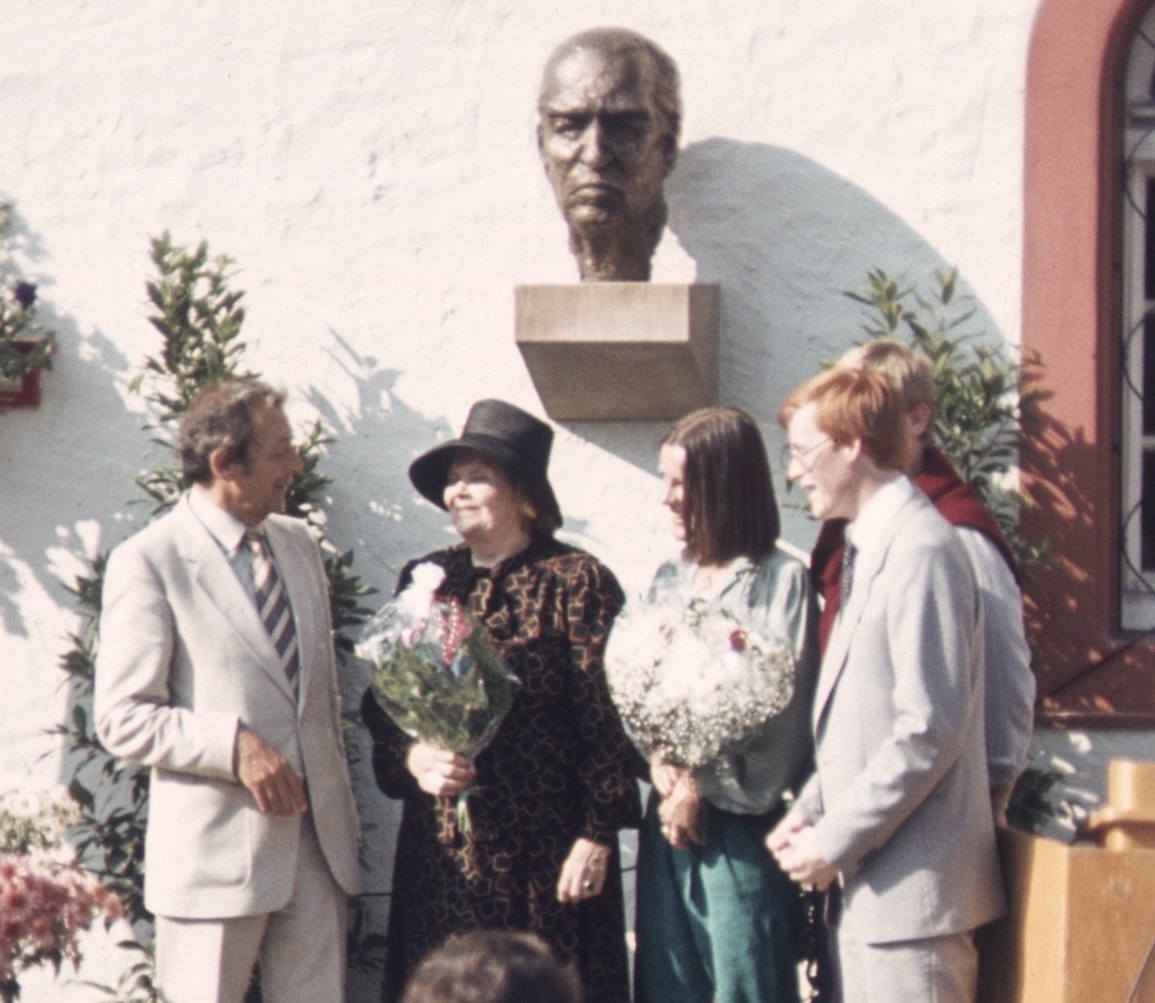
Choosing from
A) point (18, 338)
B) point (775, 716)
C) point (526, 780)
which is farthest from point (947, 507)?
point (18, 338)

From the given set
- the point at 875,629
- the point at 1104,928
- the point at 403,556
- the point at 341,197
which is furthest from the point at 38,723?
the point at 1104,928

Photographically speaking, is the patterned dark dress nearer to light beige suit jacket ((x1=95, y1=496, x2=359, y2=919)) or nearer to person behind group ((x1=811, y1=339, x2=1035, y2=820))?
light beige suit jacket ((x1=95, y1=496, x2=359, y2=919))

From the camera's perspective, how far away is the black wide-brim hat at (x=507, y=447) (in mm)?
5332

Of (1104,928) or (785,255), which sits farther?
(785,255)

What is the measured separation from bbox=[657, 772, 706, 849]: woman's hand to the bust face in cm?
160

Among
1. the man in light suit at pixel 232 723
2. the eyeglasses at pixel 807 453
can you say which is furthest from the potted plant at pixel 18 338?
the eyeglasses at pixel 807 453

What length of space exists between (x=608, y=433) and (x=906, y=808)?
204 centimetres

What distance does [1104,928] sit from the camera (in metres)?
4.28

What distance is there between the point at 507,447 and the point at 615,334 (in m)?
0.50

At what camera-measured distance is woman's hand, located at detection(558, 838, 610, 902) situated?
5.08 meters

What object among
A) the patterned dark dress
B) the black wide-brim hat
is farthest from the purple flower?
the patterned dark dress

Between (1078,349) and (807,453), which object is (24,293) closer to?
(807,453)

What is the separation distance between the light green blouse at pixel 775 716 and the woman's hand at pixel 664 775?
0.04 metres

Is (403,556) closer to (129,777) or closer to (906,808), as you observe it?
(129,777)
